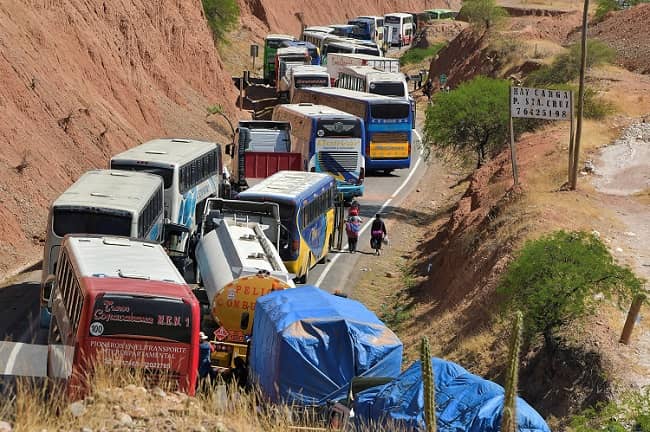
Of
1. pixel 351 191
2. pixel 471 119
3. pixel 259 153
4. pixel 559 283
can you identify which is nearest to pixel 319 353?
pixel 559 283

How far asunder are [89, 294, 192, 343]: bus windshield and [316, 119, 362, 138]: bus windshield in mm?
24419

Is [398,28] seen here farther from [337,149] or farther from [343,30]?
[337,149]

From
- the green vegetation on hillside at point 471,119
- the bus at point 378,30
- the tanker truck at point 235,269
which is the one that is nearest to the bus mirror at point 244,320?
the tanker truck at point 235,269

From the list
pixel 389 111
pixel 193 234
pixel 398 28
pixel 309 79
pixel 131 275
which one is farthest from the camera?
pixel 398 28

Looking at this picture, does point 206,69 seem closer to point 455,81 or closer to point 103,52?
point 103,52

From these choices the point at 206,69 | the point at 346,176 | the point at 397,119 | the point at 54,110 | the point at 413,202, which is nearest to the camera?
the point at 54,110

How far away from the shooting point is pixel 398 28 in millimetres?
116625

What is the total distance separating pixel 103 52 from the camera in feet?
152

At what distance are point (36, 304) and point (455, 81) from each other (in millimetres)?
55267

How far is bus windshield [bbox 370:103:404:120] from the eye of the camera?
4800 centimetres

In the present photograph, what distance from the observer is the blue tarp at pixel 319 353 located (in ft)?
58.4

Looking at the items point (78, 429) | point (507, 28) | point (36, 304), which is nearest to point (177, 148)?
point (36, 304)

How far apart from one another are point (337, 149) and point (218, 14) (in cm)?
4008

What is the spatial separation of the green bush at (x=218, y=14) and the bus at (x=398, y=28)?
3842 cm
